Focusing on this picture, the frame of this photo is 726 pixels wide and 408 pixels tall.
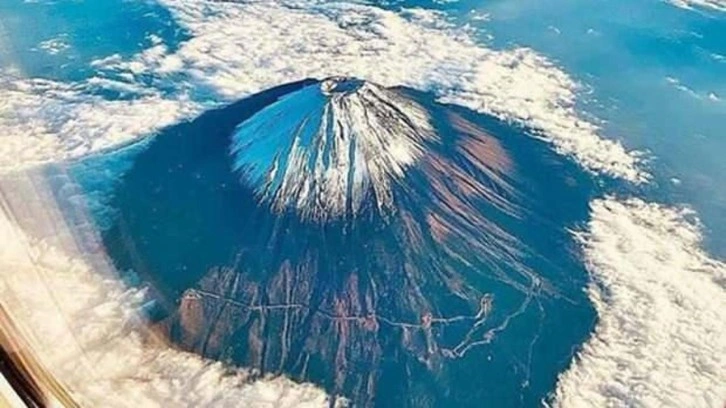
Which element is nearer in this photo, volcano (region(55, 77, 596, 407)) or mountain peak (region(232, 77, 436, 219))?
volcano (region(55, 77, 596, 407))

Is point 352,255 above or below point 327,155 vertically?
below

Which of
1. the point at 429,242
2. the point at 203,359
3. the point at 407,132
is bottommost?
the point at 203,359

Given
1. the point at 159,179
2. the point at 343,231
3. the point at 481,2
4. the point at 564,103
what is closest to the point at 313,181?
the point at 343,231

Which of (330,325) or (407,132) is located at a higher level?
(407,132)

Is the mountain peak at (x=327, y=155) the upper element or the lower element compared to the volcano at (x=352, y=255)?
upper

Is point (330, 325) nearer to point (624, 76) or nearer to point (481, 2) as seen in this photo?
point (624, 76)

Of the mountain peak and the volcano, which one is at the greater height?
the mountain peak

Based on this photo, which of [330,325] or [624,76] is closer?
[330,325]

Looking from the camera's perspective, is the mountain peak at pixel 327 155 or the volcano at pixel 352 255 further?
the mountain peak at pixel 327 155
